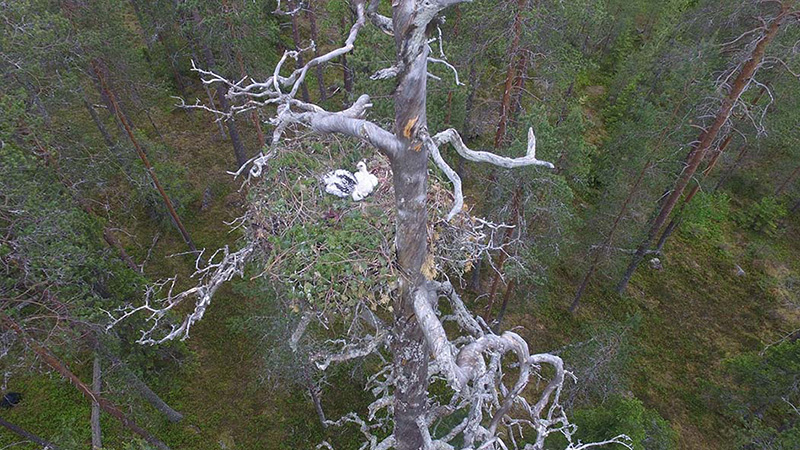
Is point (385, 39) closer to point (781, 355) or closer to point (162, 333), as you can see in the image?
point (162, 333)

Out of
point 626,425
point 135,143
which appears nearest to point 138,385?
point 135,143

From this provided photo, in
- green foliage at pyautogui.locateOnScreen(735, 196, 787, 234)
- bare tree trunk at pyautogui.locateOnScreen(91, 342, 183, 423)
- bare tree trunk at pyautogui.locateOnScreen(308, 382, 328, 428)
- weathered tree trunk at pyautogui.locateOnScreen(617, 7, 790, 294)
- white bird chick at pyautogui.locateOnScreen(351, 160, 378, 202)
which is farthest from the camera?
green foliage at pyautogui.locateOnScreen(735, 196, 787, 234)

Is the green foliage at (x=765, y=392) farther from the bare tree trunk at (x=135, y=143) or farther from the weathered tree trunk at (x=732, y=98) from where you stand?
the bare tree trunk at (x=135, y=143)

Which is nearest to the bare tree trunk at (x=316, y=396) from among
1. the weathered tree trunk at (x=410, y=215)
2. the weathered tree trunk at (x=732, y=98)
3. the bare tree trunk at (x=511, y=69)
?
the weathered tree trunk at (x=410, y=215)

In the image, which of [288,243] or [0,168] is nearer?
[288,243]

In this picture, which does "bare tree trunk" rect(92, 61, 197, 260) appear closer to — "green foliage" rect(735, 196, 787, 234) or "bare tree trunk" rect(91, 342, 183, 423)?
"bare tree trunk" rect(91, 342, 183, 423)

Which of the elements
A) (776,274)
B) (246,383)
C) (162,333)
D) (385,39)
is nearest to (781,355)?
(776,274)

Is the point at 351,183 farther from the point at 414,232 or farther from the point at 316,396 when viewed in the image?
the point at 316,396

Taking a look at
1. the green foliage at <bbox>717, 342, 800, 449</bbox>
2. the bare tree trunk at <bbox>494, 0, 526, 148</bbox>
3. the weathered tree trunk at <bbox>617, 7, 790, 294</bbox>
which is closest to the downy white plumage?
the bare tree trunk at <bbox>494, 0, 526, 148</bbox>
